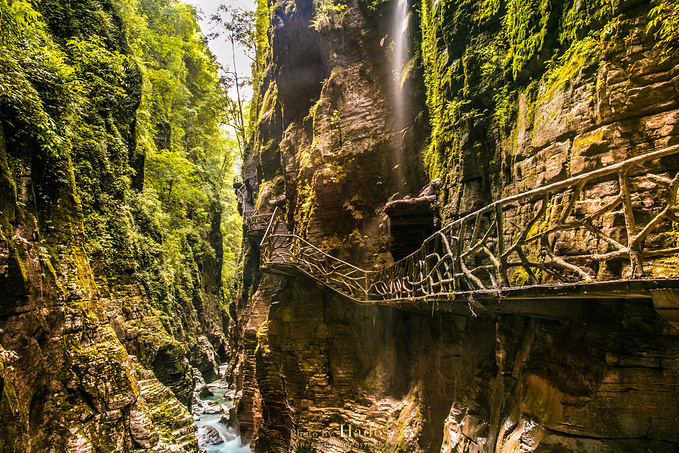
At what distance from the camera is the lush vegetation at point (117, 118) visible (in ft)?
20.8

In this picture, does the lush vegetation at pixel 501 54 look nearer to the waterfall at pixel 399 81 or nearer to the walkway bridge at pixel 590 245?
the waterfall at pixel 399 81

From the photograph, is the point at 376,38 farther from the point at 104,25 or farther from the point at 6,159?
the point at 6,159

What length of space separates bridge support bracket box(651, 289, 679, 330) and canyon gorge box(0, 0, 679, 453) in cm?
2

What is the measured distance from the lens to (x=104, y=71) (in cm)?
976

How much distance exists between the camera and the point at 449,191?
711 centimetres

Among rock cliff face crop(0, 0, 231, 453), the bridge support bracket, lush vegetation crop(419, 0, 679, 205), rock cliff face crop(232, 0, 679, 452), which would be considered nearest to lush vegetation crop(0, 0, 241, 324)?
rock cliff face crop(0, 0, 231, 453)

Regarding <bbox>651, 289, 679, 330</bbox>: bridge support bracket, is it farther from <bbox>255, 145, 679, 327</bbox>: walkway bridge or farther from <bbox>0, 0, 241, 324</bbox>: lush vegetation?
<bbox>0, 0, 241, 324</bbox>: lush vegetation

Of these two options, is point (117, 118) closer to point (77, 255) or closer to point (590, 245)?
point (77, 255)

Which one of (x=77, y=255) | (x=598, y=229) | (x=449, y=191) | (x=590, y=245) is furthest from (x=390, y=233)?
(x=77, y=255)

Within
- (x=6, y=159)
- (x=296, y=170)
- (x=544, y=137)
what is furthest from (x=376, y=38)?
(x=6, y=159)

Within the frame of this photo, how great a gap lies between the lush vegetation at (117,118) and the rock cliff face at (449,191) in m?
4.62

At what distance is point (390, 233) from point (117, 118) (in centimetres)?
928

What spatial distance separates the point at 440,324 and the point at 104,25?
520 inches

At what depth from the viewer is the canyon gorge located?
135 inches
